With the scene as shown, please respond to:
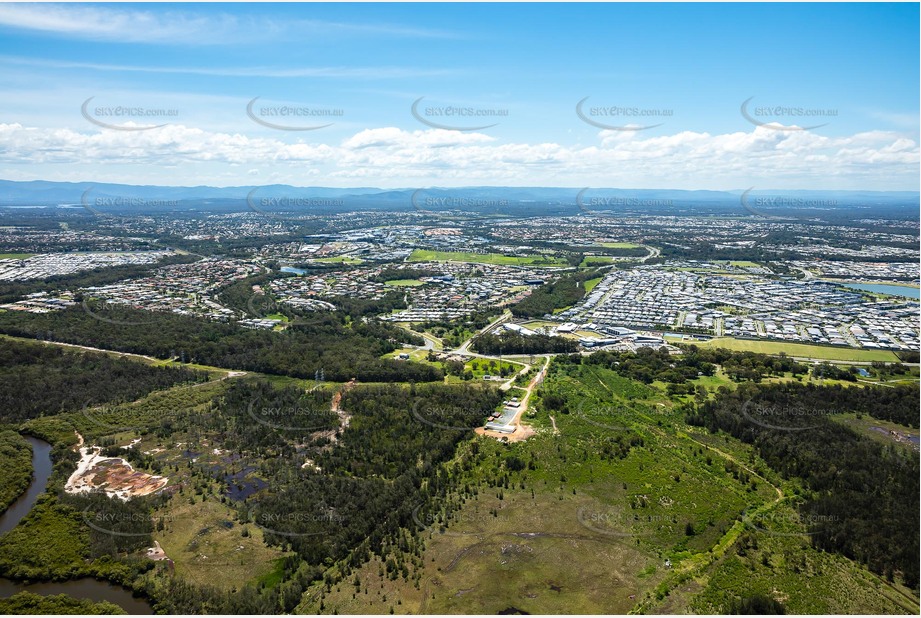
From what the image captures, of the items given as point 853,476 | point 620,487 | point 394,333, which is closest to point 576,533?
point 620,487

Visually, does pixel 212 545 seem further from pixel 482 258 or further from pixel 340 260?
pixel 482 258

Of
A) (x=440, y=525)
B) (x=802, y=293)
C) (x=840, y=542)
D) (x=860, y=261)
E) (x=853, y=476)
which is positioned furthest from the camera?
(x=860, y=261)

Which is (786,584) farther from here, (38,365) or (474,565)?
(38,365)

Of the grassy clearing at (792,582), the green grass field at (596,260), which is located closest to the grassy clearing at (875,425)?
the grassy clearing at (792,582)

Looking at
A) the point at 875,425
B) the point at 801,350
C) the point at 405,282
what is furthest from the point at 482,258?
the point at 875,425

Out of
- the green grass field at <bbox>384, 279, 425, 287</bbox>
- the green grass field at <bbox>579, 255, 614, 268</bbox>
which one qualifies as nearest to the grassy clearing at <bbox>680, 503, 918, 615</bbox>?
the green grass field at <bbox>384, 279, 425, 287</bbox>

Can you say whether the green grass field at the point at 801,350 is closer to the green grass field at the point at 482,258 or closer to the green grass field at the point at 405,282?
the green grass field at the point at 405,282
